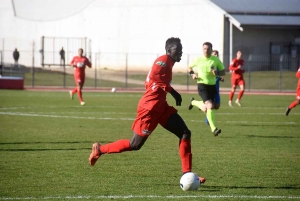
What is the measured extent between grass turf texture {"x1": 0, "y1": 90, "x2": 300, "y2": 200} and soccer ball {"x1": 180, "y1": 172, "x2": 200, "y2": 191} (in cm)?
10

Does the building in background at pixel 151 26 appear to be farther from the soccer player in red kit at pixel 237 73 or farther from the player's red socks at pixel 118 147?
the player's red socks at pixel 118 147

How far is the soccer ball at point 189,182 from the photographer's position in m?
9.46

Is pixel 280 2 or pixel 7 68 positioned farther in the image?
pixel 280 2

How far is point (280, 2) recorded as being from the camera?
60.0 m

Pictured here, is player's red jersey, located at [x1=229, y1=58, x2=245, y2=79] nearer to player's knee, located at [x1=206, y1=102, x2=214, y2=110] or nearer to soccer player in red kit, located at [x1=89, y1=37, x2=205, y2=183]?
player's knee, located at [x1=206, y1=102, x2=214, y2=110]

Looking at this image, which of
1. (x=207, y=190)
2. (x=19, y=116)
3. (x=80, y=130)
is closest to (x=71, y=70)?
(x=19, y=116)

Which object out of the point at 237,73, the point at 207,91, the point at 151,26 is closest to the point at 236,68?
the point at 237,73

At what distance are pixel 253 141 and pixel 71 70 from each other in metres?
44.1

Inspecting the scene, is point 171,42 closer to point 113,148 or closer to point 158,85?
point 158,85

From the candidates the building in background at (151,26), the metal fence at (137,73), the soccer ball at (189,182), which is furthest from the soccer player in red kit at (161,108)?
the building in background at (151,26)

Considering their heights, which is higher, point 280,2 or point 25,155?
point 280,2

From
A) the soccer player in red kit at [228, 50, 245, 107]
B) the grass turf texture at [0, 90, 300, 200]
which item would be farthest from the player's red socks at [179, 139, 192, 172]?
the soccer player in red kit at [228, 50, 245, 107]

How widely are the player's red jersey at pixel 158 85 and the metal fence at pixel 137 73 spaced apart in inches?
1420

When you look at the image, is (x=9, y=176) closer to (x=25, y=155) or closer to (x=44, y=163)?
(x=44, y=163)
